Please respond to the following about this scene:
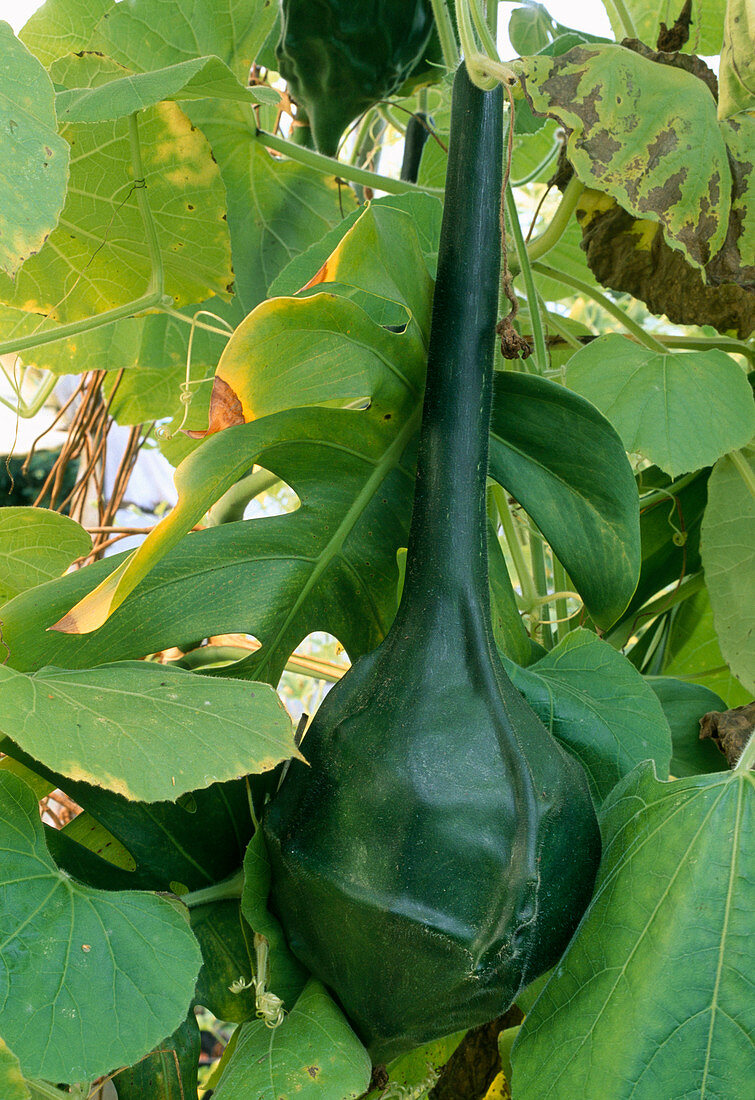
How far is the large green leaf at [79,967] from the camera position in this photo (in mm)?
326

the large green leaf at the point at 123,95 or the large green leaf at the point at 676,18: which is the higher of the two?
the large green leaf at the point at 676,18

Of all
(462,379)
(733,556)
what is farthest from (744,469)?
(462,379)

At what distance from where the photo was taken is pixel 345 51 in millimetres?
622

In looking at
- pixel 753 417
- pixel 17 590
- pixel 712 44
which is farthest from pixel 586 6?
pixel 17 590

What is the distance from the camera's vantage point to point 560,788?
39 centimetres

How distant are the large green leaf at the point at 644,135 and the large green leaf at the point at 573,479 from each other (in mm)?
97

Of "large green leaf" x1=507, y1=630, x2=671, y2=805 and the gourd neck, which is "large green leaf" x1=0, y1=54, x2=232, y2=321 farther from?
"large green leaf" x1=507, y1=630, x2=671, y2=805

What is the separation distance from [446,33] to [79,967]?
0.55 meters

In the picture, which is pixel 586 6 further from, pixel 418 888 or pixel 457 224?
pixel 418 888

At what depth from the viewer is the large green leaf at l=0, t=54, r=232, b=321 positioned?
2.01ft

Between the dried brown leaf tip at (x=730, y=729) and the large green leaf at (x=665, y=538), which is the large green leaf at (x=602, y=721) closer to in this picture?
the dried brown leaf tip at (x=730, y=729)

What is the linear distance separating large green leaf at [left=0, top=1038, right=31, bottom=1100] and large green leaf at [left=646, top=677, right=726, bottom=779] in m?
0.40

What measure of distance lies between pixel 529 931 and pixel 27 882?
0.19m

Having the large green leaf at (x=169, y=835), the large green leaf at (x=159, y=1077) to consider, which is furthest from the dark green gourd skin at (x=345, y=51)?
the large green leaf at (x=159, y=1077)
